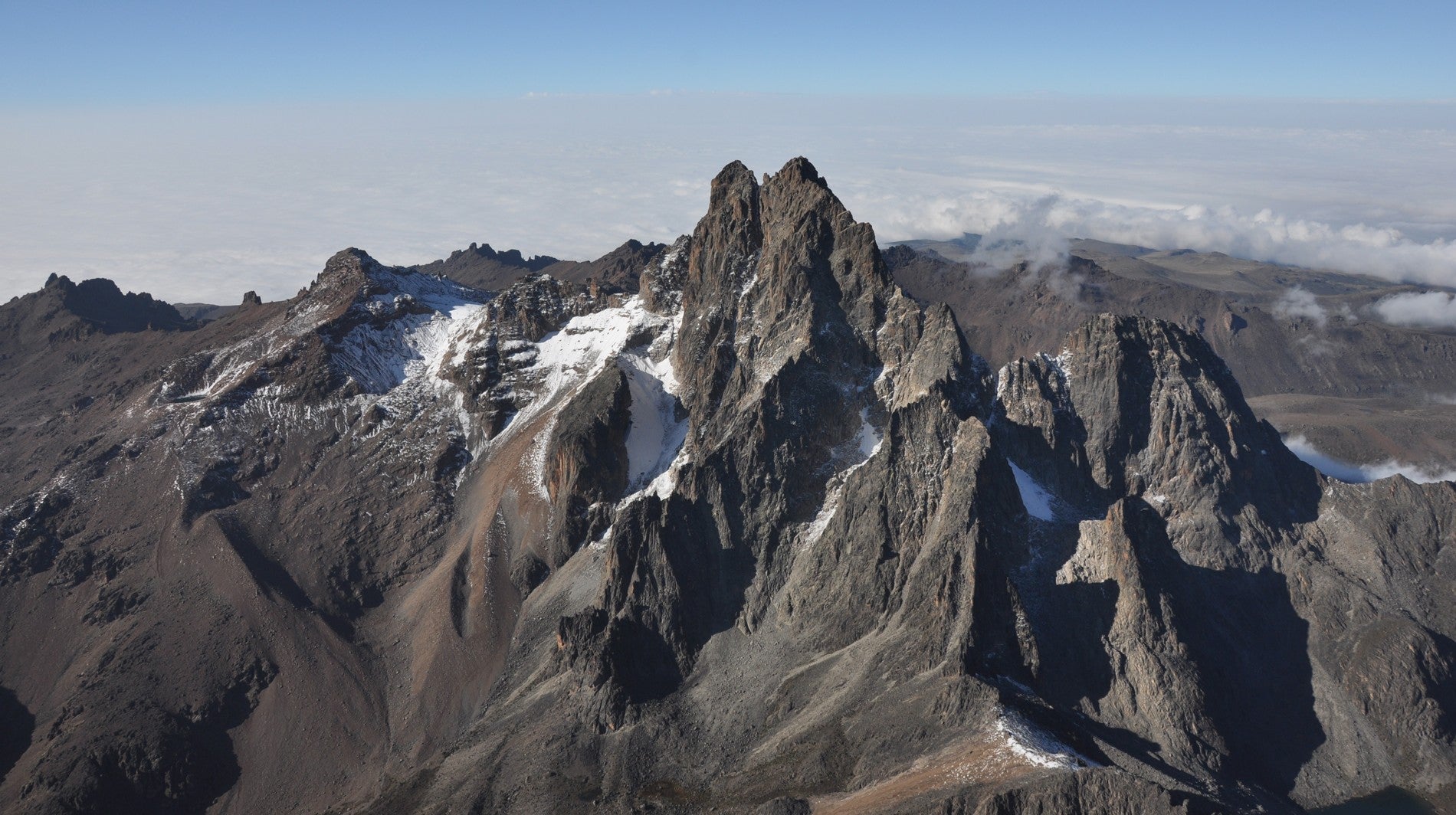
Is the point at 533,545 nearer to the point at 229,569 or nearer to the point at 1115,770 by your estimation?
the point at 229,569

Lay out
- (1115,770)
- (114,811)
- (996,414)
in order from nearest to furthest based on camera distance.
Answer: (1115,770) < (114,811) < (996,414)

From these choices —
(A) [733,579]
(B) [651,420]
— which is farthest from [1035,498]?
(B) [651,420]

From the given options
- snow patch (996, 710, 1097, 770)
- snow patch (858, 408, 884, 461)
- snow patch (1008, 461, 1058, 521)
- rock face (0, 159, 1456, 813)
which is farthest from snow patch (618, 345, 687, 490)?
snow patch (996, 710, 1097, 770)

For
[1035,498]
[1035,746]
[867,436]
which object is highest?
[867,436]

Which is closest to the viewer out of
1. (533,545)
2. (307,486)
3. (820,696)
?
(820,696)

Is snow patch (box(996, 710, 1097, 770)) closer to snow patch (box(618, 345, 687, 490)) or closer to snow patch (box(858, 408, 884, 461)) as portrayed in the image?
snow patch (box(858, 408, 884, 461))

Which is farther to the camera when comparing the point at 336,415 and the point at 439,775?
the point at 336,415

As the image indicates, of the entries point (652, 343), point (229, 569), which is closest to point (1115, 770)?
point (652, 343)

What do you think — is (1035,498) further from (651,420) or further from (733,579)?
(651,420)
